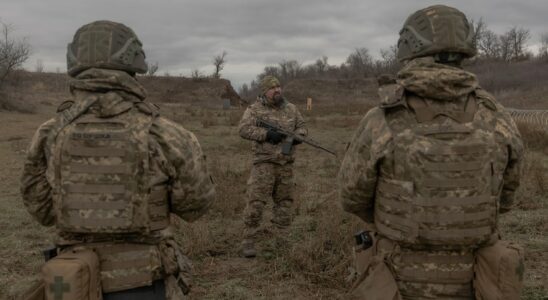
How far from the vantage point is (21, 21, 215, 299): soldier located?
2525 millimetres

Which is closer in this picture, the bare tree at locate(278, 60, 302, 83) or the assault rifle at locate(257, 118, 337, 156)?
the assault rifle at locate(257, 118, 337, 156)

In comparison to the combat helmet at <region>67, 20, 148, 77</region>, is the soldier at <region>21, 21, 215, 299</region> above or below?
below

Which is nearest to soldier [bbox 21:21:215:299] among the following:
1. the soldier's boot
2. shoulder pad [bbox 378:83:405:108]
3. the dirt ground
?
shoulder pad [bbox 378:83:405:108]

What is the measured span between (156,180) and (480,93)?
1.69 m

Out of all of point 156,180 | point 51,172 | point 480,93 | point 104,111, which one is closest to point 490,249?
point 480,93

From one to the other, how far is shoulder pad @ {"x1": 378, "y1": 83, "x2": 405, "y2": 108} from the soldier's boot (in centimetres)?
346

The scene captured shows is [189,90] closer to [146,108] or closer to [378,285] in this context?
[146,108]

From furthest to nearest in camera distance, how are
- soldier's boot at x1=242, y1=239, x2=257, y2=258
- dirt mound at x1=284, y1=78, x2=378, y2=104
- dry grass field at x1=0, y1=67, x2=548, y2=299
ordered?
dirt mound at x1=284, y1=78, x2=378, y2=104, soldier's boot at x1=242, y1=239, x2=257, y2=258, dry grass field at x1=0, y1=67, x2=548, y2=299

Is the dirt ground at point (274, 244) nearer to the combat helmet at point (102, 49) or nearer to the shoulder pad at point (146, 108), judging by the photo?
the shoulder pad at point (146, 108)

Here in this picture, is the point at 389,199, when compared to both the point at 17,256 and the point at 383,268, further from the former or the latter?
the point at 17,256

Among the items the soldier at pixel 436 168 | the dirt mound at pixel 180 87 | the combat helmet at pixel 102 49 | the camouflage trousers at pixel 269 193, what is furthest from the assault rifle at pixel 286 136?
the dirt mound at pixel 180 87

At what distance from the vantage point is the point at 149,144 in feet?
8.47

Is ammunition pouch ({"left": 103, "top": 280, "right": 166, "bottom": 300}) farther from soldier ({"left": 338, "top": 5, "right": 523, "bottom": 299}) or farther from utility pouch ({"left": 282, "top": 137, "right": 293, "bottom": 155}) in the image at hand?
utility pouch ({"left": 282, "top": 137, "right": 293, "bottom": 155})

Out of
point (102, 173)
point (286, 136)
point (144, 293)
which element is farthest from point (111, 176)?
point (286, 136)
